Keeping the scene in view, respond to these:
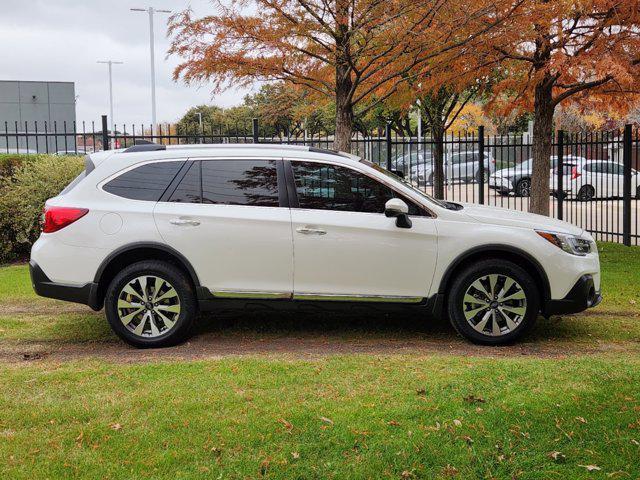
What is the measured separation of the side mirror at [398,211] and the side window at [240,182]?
102 centimetres

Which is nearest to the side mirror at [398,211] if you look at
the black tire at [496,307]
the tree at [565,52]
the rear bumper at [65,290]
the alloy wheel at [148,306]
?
the black tire at [496,307]

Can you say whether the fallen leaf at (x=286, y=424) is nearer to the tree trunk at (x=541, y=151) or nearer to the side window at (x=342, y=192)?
the side window at (x=342, y=192)

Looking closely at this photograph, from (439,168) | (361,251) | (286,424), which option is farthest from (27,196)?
(286,424)

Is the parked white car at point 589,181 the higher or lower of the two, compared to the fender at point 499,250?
higher

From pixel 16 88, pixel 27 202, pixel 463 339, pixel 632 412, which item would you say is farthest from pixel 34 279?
pixel 16 88

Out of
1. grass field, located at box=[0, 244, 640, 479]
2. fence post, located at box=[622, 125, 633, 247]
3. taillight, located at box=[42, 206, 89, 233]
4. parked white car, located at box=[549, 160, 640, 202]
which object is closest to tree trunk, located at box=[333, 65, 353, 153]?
grass field, located at box=[0, 244, 640, 479]

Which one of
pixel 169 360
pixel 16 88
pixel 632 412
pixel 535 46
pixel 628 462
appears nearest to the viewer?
pixel 628 462

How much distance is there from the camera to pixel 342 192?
6562 mm

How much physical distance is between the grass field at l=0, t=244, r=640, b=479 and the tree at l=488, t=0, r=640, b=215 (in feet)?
16.3

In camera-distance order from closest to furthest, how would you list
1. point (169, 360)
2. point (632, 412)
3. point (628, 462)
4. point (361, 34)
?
1. point (628, 462)
2. point (632, 412)
3. point (169, 360)
4. point (361, 34)

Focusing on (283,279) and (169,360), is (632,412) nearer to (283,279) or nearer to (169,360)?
(283,279)

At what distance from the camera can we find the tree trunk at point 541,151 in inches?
502

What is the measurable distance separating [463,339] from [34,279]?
4.03m

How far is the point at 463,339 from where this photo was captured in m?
6.73
